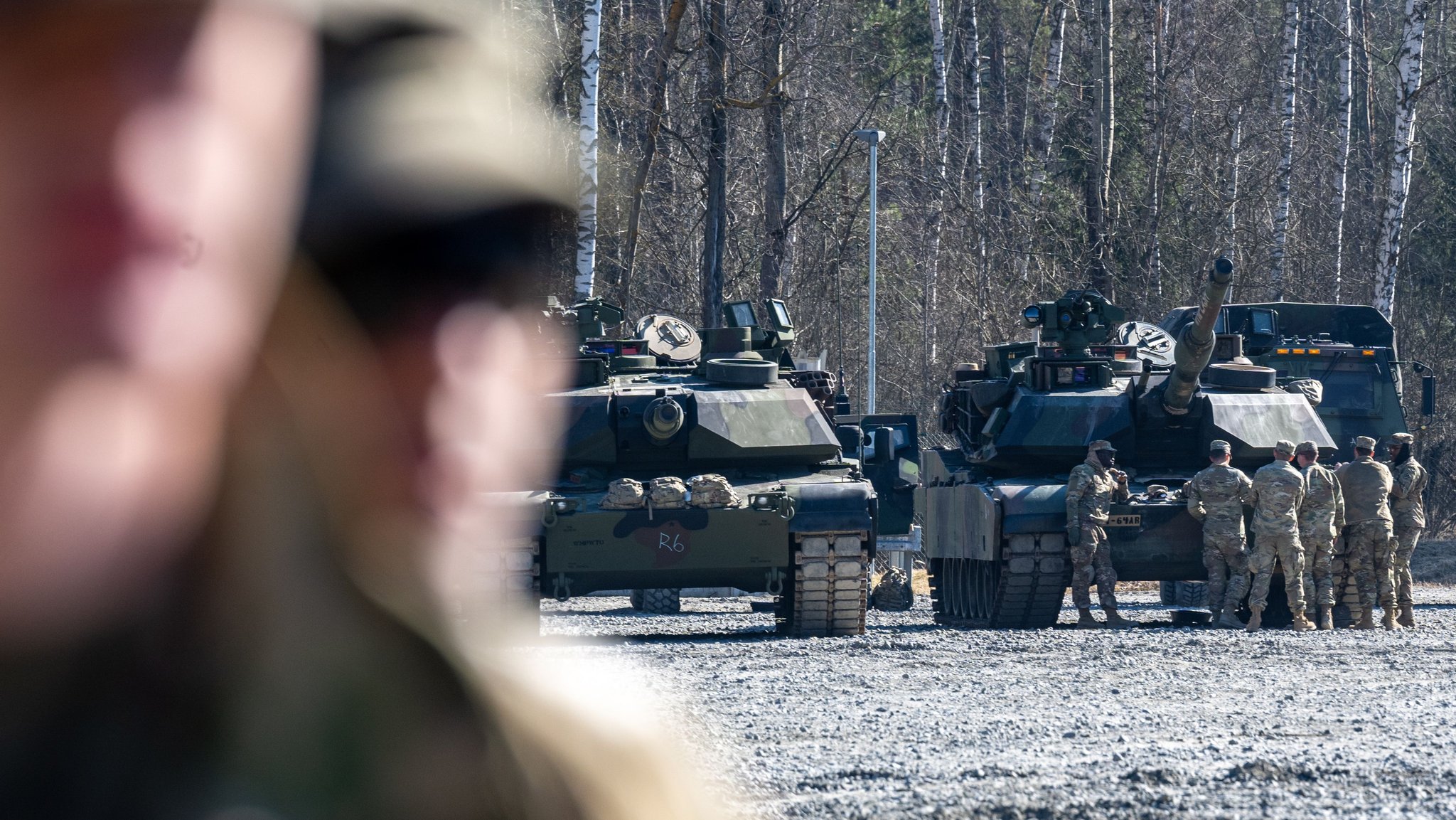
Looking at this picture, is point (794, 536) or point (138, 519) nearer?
point (138, 519)

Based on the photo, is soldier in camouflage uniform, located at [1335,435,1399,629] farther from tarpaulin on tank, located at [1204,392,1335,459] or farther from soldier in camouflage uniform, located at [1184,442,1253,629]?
soldier in camouflage uniform, located at [1184,442,1253,629]

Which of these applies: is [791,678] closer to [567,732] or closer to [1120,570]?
[1120,570]

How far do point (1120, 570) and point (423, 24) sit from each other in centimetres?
1335

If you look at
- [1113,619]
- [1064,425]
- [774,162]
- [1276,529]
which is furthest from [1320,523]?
[774,162]

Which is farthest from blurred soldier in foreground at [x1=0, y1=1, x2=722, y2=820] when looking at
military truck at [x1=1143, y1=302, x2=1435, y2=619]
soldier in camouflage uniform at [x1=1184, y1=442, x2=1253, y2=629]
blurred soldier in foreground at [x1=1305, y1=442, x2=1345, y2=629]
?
military truck at [x1=1143, y1=302, x2=1435, y2=619]

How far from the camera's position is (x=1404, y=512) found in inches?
584

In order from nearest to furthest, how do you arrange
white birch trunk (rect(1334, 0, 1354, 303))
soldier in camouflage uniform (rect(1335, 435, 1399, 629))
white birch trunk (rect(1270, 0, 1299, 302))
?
soldier in camouflage uniform (rect(1335, 435, 1399, 629)) → white birch trunk (rect(1270, 0, 1299, 302)) → white birch trunk (rect(1334, 0, 1354, 303))

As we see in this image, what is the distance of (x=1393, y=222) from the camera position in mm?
24422

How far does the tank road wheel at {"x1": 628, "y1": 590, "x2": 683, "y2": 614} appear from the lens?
16.9 m

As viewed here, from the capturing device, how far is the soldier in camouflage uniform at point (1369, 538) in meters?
14.2

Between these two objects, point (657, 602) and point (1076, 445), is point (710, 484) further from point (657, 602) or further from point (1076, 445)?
point (657, 602)

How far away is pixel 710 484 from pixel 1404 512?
6.25 meters

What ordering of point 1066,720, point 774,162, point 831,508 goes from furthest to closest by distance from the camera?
point 774,162, point 831,508, point 1066,720

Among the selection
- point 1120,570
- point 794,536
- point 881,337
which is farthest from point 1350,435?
point 881,337
